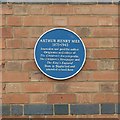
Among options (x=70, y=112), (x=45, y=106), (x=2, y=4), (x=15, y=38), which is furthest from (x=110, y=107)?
(x=2, y=4)

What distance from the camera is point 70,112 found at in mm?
4133

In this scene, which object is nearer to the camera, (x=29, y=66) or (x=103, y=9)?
(x=29, y=66)

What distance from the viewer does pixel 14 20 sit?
4211 millimetres

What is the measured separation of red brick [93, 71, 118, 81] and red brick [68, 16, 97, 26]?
1.97 feet

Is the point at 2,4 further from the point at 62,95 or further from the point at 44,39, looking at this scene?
the point at 62,95

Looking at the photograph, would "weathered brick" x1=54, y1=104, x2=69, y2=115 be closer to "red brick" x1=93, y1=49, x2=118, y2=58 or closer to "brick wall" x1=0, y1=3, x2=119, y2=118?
"brick wall" x1=0, y1=3, x2=119, y2=118

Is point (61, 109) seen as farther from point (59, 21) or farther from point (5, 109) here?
point (59, 21)

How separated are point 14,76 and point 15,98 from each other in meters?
0.26

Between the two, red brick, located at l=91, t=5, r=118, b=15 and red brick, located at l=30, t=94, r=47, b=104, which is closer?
red brick, located at l=30, t=94, r=47, b=104

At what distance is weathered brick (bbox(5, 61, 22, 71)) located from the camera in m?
4.16

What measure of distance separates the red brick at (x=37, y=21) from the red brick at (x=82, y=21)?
0.84ft

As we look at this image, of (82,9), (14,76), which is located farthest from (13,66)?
(82,9)

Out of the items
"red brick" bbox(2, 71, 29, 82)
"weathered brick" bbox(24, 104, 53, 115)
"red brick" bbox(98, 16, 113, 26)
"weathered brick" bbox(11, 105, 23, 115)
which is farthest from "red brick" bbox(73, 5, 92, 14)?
"weathered brick" bbox(11, 105, 23, 115)

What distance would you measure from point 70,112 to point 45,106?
1.00 feet
